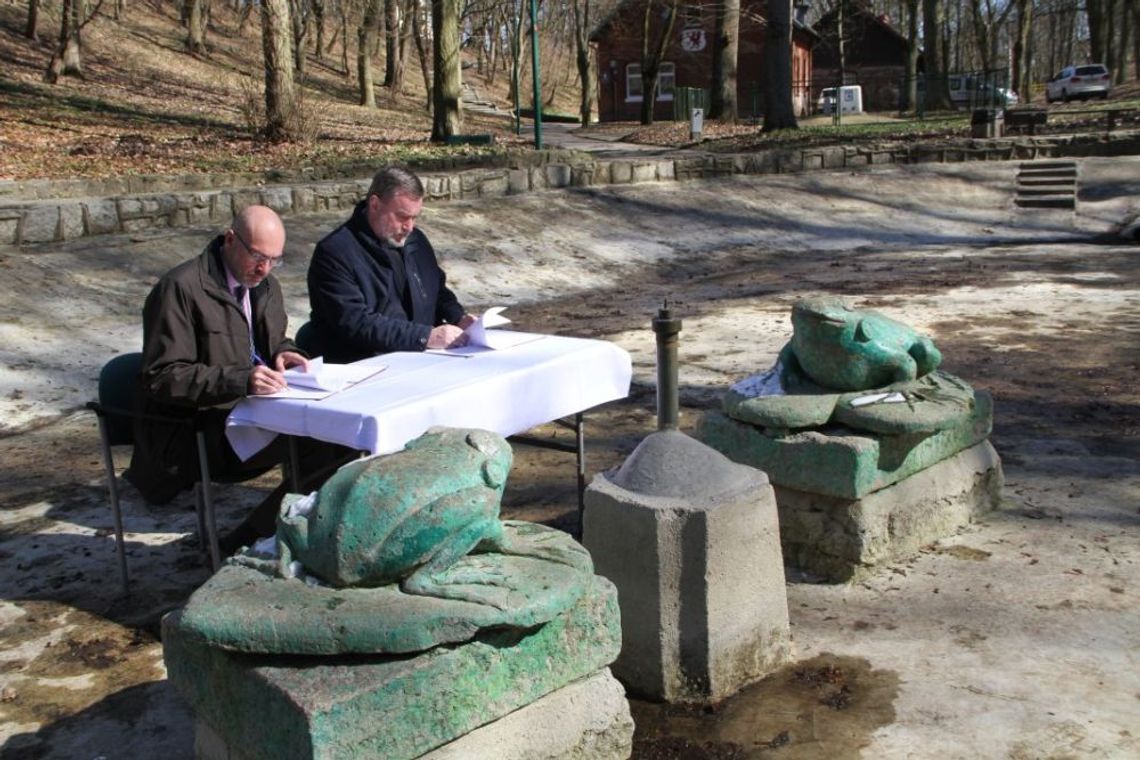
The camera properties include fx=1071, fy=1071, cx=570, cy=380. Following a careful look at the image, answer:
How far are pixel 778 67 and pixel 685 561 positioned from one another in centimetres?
1891

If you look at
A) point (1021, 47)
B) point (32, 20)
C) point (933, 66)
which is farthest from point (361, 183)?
point (1021, 47)

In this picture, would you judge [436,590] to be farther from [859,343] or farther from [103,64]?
[103,64]

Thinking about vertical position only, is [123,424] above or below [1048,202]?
below

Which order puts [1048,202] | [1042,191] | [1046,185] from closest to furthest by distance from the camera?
[1048,202]
[1042,191]
[1046,185]

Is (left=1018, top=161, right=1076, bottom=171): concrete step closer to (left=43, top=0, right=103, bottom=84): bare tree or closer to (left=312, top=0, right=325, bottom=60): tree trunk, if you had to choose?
(left=43, top=0, right=103, bottom=84): bare tree

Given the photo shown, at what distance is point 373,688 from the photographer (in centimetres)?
211

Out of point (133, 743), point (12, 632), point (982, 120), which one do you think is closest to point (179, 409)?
point (12, 632)

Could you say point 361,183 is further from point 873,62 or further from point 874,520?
point 873,62

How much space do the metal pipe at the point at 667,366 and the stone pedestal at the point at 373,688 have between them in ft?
3.59

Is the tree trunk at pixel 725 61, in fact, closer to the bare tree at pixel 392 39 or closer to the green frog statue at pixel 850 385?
the bare tree at pixel 392 39

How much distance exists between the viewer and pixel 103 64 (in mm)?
25438

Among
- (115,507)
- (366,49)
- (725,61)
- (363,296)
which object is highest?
(366,49)

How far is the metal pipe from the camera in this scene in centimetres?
348

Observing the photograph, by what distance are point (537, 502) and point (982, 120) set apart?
632 inches
